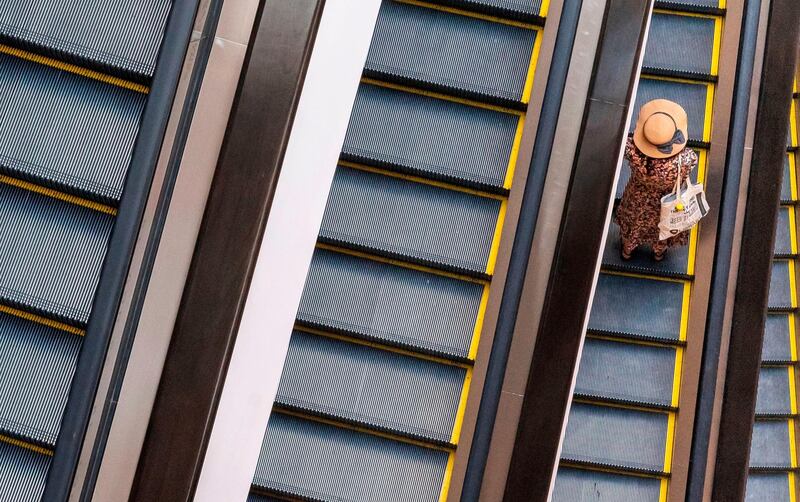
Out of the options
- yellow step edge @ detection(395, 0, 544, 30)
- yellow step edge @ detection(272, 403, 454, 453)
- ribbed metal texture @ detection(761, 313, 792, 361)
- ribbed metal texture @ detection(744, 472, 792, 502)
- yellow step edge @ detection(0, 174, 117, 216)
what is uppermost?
yellow step edge @ detection(395, 0, 544, 30)

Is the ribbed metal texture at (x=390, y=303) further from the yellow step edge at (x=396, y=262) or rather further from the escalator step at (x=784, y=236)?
the escalator step at (x=784, y=236)

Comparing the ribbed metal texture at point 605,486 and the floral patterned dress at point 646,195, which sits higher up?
the floral patterned dress at point 646,195

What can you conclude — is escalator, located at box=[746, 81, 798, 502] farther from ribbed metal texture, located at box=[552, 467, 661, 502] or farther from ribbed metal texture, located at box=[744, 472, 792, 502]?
ribbed metal texture, located at box=[552, 467, 661, 502]

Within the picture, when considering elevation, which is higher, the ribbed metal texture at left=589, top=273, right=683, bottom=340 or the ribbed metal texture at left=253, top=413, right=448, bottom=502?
the ribbed metal texture at left=589, top=273, right=683, bottom=340

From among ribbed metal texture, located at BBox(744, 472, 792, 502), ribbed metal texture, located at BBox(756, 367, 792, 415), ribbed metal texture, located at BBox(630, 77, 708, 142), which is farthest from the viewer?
ribbed metal texture, located at BBox(756, 367, 792, 415)

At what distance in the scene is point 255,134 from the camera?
2844mm

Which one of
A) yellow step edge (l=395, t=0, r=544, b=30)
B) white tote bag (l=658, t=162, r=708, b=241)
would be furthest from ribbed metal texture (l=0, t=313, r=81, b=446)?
white tote bag (l=658, t=162, r=708, b=241)

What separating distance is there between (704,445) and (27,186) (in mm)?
4422

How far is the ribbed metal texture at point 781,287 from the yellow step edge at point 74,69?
5947mm

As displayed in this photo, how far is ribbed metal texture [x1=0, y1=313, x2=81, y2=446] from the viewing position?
319 cm

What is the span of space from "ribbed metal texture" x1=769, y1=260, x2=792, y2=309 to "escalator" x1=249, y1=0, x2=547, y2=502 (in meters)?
3.95

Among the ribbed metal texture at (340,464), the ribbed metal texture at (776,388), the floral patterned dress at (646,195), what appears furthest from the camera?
the ribbed metal texture at (776,388)

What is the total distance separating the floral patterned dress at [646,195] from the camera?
3.89 metres

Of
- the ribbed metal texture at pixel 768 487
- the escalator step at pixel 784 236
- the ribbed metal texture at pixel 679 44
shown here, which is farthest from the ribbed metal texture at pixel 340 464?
the escalator step at pixel 784 236
